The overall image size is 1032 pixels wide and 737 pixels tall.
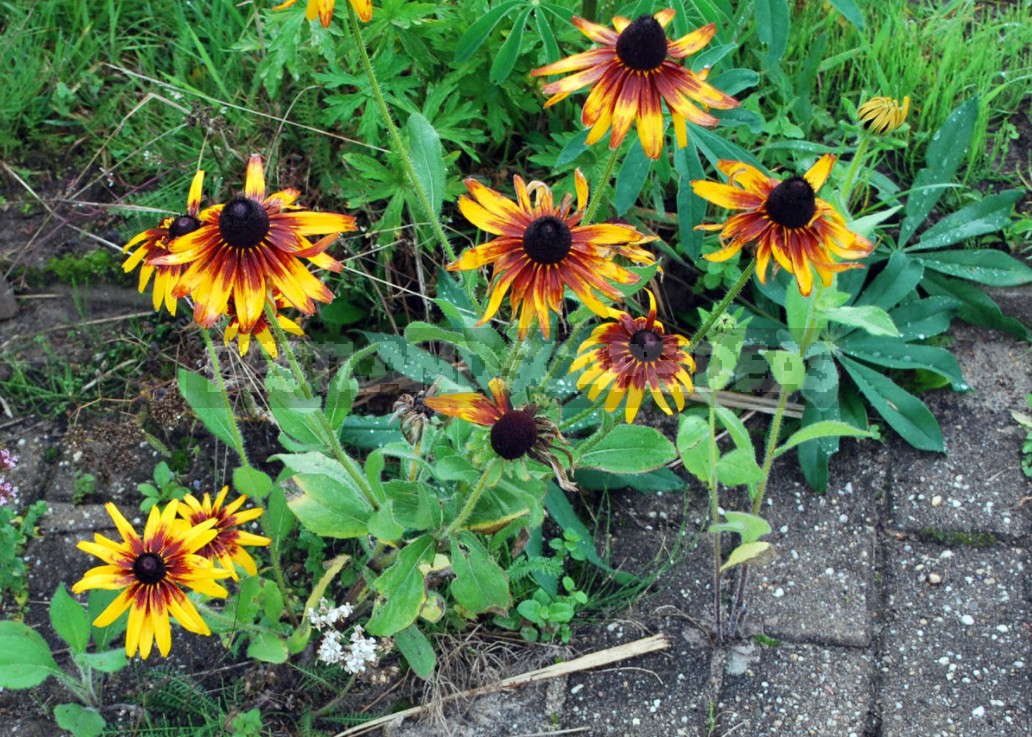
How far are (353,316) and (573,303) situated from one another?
1.63ft

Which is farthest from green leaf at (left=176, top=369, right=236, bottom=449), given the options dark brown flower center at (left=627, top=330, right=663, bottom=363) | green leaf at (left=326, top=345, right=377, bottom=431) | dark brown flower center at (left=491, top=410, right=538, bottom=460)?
dark brown flower center at (left=627, top=330, right=663, bottom=363)

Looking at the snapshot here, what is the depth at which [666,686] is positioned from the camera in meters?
1.84

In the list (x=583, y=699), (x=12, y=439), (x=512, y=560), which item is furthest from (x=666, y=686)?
(x=12, y=439)

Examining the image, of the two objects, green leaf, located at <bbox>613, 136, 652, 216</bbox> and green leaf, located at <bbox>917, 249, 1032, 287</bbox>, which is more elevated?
green leaf, located at <bbox>613, 136, 652, 216</bbox>

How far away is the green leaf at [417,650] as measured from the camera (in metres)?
1.76

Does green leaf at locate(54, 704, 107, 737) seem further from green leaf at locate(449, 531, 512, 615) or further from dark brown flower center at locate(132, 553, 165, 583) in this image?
green leaf at locate(449, 531, 512, 615)

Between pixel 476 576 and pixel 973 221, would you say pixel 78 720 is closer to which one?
pixel 476 576

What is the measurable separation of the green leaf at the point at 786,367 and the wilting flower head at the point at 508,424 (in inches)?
17.1

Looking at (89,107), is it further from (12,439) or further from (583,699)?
(583,699)

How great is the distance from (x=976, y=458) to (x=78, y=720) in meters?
1.76

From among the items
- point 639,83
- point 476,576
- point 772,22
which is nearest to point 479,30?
point 772,22

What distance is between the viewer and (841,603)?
6.35ft

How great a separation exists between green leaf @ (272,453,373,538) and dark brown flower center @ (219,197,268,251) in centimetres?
50

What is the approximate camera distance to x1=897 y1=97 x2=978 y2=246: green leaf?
2227mm
